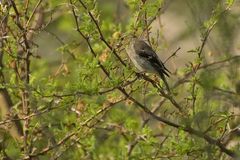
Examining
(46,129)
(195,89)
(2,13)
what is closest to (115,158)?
(46,129)

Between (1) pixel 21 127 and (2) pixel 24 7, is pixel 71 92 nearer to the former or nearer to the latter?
(2) pixel 24 7

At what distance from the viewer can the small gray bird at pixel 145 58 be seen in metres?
7.34

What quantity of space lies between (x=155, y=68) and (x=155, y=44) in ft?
2.29

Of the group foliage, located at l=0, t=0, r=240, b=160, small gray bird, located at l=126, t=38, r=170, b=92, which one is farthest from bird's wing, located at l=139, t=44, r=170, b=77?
foliage, located at l=0, t=0, r=240, b=160

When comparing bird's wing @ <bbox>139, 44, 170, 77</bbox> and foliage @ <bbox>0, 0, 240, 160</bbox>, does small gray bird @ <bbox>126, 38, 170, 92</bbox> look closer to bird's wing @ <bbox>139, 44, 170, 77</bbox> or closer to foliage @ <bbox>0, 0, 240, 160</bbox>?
bird's wing @ <bbox>139, 44, 170, 77</bbox>

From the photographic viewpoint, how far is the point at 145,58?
25.4 feet

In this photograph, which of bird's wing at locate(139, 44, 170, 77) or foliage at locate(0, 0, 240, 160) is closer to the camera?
foliage at locate(0, 0, 240, 160)

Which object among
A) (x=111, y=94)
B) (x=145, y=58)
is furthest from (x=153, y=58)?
(x=111, y=94)

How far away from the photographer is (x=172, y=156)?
6.91 meters

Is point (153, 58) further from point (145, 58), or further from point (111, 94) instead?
point (111, 94)

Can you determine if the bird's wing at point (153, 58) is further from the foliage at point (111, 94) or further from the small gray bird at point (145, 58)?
the foliage at point (111, 94)

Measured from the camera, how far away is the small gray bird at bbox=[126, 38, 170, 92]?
24.1ft

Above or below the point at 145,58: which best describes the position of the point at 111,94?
below

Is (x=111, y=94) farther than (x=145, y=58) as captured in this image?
No
